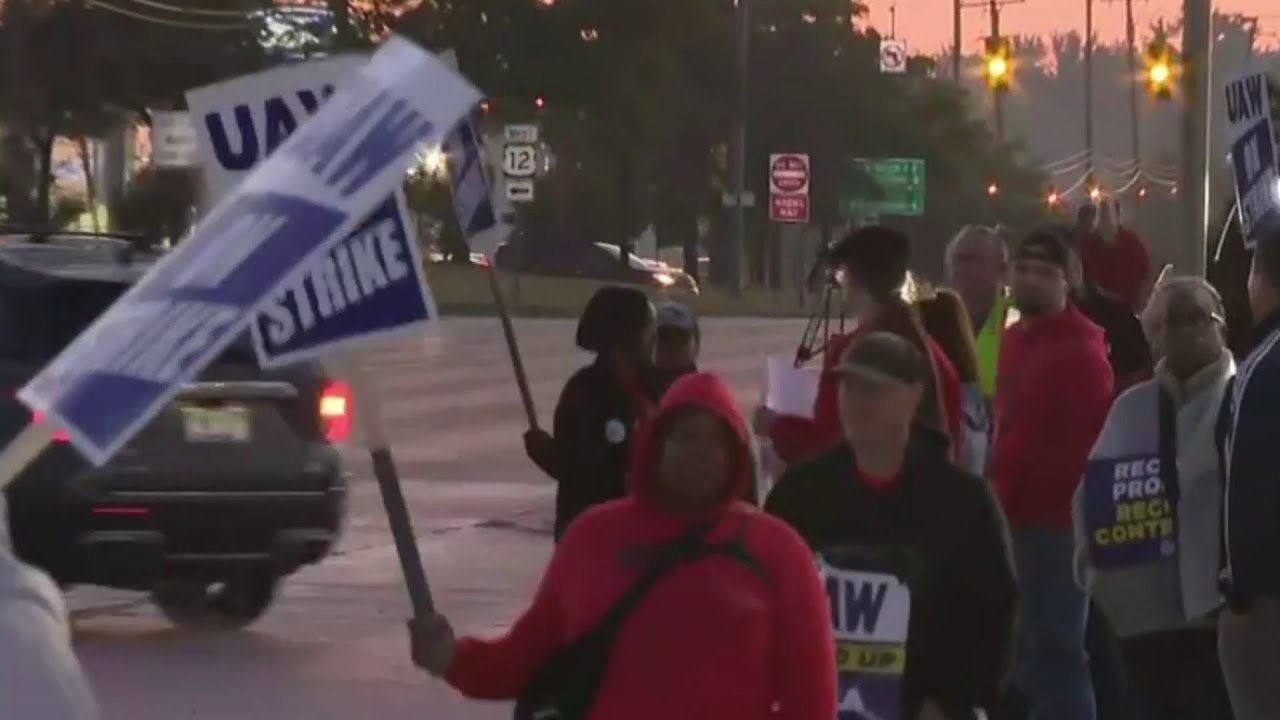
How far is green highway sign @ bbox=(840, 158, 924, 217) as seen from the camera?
86.8 meters

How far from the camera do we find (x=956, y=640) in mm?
5480

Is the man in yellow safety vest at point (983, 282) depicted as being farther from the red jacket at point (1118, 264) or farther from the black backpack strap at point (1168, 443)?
the red jacket at point (1118, 264)

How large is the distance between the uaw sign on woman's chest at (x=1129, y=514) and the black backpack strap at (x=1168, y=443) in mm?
16

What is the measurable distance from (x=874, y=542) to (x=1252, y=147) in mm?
4671

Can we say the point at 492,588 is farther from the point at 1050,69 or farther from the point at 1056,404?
the point at 1050,69

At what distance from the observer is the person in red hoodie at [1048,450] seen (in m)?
8.59

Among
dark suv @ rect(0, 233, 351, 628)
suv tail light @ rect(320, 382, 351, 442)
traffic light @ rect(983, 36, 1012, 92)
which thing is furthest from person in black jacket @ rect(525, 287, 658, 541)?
traffic light @ rect(983, 36, 1012, 92)

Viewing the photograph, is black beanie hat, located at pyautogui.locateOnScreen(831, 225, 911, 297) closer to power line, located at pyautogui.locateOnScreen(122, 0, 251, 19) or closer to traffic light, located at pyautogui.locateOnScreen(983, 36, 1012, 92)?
traffic light, located at pyautogui.locateOnScreen(983, 36, 1012, 92)

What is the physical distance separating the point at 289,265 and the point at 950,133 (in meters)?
98.6

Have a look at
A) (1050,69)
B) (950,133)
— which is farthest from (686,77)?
(1050,69)

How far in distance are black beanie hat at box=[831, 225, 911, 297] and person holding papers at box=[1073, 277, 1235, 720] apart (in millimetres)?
741

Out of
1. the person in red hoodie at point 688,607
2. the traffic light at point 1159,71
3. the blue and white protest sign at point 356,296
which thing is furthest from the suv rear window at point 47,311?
the traffic light at point 1159,71

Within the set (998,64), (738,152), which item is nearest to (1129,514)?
(998,64)

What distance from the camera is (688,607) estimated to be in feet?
15.4
